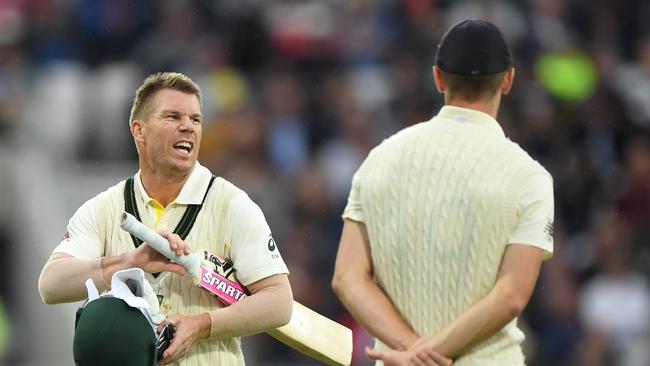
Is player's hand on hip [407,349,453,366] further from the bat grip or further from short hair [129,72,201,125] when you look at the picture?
short hair [129,72,201,125]

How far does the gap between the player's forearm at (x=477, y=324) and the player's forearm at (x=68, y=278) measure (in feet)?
4.06

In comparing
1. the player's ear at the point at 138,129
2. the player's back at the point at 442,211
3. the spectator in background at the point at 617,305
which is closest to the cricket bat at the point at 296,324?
the player's ear at the point at 138,129

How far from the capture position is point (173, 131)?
234 inches

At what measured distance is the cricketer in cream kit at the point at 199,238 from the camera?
5867 mm

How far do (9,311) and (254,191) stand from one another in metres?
2.30

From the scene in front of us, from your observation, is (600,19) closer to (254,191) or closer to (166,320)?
(254,191)

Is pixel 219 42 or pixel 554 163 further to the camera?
pixel 219 42

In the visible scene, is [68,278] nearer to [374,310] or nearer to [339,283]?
[339,283]

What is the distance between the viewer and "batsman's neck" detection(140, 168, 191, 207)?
237 inches

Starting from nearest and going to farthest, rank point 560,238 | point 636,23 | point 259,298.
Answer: point 259,298 → point 560,238 → point 636,23

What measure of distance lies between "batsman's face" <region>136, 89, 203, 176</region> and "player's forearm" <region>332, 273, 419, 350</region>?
0.81 meters

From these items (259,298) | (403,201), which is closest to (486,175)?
(403,201)

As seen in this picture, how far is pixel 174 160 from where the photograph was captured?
5965 mm

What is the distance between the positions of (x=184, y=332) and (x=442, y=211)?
103 cm
